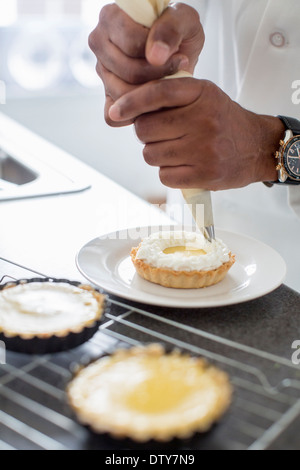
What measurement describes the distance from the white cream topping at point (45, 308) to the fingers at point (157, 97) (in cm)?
33

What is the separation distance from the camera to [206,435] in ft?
2.08

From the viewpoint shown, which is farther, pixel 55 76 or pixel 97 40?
pixel 55 76

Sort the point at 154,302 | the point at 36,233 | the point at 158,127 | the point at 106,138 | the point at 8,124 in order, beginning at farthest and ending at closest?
the point at 106,138 < the point at 8,124 < the point at 36,233 < the point at 158,127 < the point at 154,302

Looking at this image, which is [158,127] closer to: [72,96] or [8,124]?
[8,124]

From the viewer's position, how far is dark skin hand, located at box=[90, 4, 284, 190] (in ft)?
3.22

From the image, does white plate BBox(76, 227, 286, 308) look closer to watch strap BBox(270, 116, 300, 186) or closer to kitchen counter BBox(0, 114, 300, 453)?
kitchen counter BBox(0, 114, 300, 453)

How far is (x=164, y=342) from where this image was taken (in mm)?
872

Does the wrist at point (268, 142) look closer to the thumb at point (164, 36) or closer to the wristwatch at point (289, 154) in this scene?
the wristwatch at point (289, 154)

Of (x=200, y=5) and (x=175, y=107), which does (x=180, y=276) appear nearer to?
(x=175, y=107)

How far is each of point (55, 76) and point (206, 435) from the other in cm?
335

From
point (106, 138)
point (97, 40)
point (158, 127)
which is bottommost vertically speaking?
point (106, 138)

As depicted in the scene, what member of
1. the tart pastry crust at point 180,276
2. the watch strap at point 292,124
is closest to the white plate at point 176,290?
the tart pastry crust at point 180,276

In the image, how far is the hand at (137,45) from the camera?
0.94 m

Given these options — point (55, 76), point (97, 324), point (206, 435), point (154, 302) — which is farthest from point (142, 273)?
point (55, 76)
